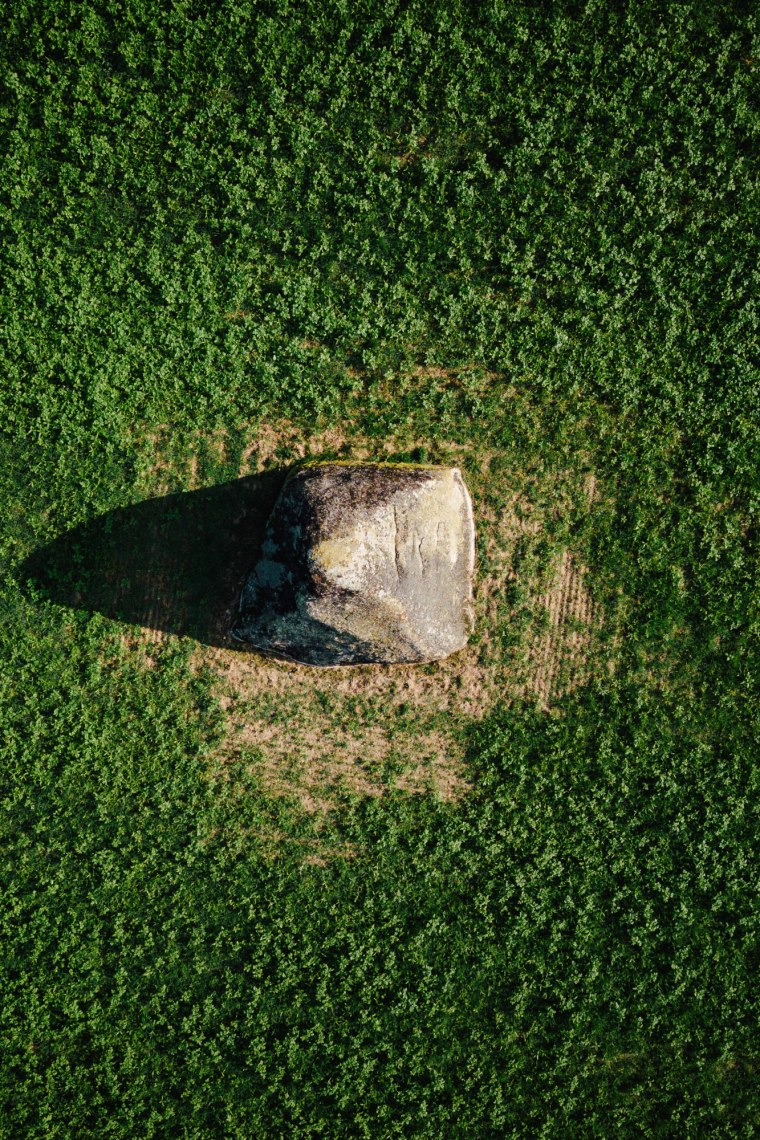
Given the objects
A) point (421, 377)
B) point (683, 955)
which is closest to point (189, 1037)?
point (683, 955)

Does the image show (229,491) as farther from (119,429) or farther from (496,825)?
(496,825)

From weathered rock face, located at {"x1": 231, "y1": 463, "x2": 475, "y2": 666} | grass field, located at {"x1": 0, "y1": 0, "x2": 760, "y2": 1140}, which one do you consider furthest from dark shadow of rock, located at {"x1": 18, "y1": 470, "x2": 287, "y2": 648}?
weathered rock face, located at {"x1": 231, "y1": 463, "x2": 475, "y2": 666}

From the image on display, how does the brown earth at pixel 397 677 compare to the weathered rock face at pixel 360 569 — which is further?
the brown earth at pixel 397 677

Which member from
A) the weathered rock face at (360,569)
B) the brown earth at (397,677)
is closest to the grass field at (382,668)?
the brown earth at (397,677)

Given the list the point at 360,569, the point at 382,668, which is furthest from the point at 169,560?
the point at 382,668

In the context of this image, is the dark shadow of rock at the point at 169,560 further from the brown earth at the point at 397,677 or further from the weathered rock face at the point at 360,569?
the weathered rock face at the point at 360,569

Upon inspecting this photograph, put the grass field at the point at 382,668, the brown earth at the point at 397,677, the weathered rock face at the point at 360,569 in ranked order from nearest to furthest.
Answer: the weathered rock face at the point at 360,569 → the grass field at the point at 382,668 → the brown earth at the point at 397,677
